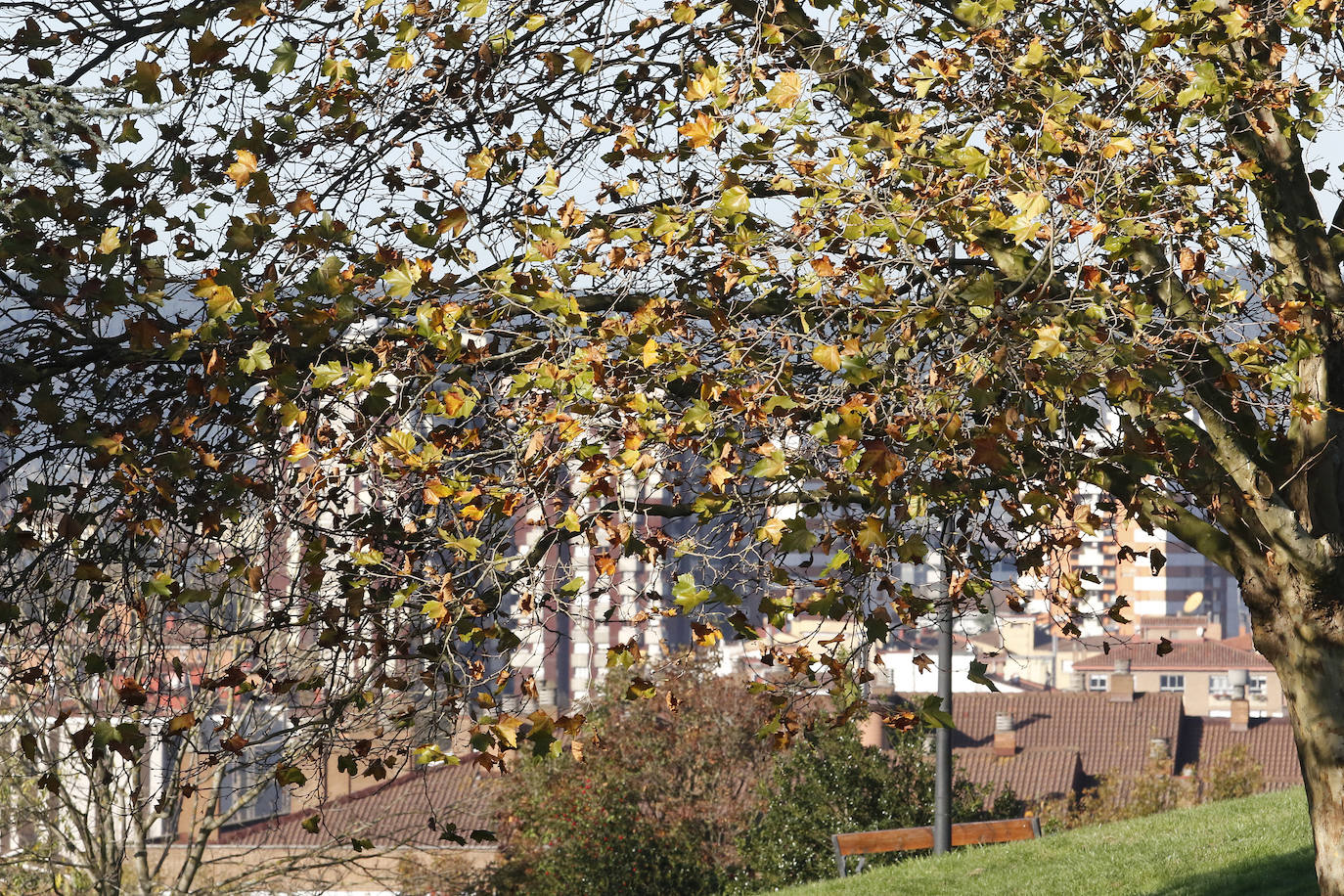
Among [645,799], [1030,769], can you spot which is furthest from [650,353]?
[1030,769]

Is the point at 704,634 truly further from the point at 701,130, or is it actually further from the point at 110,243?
the point at 110,243

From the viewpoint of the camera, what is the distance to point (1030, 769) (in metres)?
47.2

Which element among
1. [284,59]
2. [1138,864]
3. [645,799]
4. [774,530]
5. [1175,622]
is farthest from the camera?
[1175,622]

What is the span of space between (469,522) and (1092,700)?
5602 centimetres

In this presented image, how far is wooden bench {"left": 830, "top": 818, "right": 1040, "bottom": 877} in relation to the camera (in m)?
Result: 16.3

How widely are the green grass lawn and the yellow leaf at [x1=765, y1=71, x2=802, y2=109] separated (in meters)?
8.39

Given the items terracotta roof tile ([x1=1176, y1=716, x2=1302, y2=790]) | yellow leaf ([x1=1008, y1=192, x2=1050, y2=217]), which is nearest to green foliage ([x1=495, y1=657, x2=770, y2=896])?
yellow leaf ([x1=1008, y1=192, x2=1050, y2=217])

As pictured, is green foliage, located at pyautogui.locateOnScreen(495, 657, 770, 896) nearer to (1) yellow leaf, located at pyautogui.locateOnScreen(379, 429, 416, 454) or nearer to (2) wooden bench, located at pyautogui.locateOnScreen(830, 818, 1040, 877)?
(2) wooden bench, located at pyautogui.locateOnScreen(830, 818, 1040, 877)

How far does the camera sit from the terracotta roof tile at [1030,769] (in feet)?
148

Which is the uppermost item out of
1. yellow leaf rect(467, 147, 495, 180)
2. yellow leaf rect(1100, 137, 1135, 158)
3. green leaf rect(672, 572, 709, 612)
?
yellow leaf rect(467, 147, 495, 180)

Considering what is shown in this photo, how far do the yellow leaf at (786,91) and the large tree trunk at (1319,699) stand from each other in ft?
9.53

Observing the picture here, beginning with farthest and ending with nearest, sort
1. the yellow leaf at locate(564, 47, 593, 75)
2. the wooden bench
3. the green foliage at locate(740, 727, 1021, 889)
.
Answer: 1. the green foliage at locate(740, 727, 1021, 889)
2. the wooden bench
3. the yellow leaf at locate(564, 47, 593, 75)

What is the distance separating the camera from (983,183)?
5.21 m

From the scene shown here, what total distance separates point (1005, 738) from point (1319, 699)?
1792 inches
